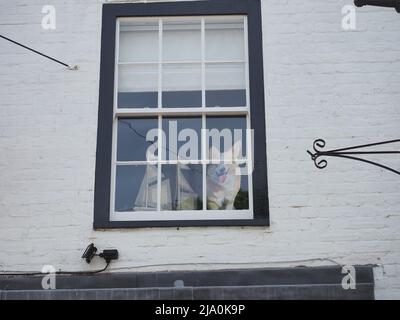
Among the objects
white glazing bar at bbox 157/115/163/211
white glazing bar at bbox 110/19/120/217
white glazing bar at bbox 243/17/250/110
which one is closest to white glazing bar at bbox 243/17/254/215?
white glazing bar at bbox 243/17/250/110

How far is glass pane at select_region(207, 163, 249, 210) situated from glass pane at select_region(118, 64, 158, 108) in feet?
2.96

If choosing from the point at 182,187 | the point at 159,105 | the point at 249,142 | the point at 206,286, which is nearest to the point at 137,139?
the point at 159,105

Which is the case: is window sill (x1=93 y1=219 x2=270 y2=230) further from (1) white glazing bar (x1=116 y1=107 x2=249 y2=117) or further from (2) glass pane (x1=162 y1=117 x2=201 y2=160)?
(1) white glazing bar (x1=116 y1=107 x2=249 y2=117)

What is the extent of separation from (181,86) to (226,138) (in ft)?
2.26

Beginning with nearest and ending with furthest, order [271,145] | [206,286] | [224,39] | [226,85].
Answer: [206,286]
[271,145]
[226,85]
[224,39]

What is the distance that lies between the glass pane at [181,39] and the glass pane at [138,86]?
0.23 meters

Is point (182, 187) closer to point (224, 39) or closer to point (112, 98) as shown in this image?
point (112, 98)

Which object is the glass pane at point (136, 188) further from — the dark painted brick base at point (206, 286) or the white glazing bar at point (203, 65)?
the white glazing bar at point (203, 65)

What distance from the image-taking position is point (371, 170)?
5.20 m

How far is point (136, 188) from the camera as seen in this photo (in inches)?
213
